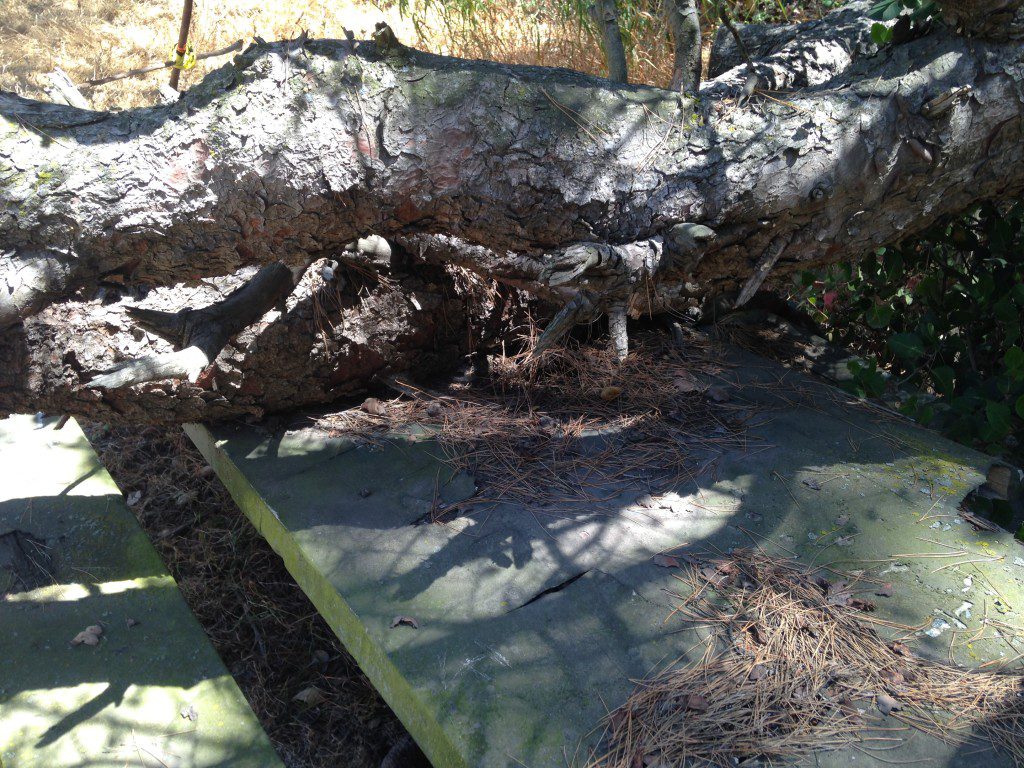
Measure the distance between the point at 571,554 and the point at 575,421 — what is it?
0.76m

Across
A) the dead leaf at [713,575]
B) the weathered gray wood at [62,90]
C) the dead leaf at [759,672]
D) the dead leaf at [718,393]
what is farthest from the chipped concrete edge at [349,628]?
the dead leaf at [718,393]

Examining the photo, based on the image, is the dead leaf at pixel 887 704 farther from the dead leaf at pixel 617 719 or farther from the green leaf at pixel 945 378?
the green leaf at pixel 945 378

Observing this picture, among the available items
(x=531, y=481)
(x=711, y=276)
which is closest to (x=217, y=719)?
(x=531, y=481)

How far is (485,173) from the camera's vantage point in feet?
7.41

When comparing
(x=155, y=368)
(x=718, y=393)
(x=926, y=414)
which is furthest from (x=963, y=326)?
(x=155, y=368)

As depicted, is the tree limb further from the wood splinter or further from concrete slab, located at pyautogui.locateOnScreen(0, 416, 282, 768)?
the wood splinter

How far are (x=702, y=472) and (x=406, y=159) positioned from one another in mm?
1478

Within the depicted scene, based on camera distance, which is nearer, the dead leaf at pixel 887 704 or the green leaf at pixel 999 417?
the dead leaf at pixel 887 704

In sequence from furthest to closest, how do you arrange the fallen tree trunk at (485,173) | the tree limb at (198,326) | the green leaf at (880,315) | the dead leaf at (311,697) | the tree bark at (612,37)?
the tree bark at (612,37) → the green leaf at (880,315) → the dead leaf at (311,697) → the tree limb at (198,326) → the fallen tree trunk at (485,173)

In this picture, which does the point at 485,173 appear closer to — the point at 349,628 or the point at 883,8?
the point at 349,628

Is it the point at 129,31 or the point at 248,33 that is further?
the point at 129,31

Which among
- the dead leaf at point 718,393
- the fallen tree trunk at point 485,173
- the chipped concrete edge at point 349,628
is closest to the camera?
the chipped concrete edge at point 349,628

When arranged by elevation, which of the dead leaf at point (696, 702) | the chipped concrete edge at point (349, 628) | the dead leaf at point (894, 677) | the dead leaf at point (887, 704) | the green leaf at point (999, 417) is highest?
the green leaf at point (999, 417)

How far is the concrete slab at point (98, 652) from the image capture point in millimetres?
2123
